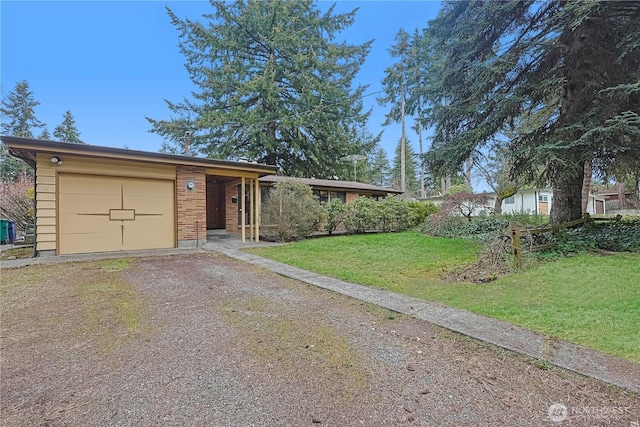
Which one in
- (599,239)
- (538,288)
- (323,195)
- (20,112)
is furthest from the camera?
(20,112)

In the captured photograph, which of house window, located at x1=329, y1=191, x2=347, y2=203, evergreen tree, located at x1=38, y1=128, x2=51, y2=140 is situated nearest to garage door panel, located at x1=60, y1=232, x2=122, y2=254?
house window, located at x1=329, y1=191, x2=347, y2=203

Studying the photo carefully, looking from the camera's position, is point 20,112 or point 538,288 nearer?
point 538,288

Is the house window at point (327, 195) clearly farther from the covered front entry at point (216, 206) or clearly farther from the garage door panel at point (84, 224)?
the garage door panel at point (84, 224)

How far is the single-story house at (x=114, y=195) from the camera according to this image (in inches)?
320

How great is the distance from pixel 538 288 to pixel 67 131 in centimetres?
4448

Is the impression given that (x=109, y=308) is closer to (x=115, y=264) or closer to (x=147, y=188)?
(x=115, y=264)

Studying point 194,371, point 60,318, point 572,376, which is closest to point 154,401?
point 194,371

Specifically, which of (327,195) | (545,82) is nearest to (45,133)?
(327,195)

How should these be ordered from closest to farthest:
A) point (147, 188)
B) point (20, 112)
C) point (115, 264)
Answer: point (115, 264) → point (147, 188) → point (20, 112)

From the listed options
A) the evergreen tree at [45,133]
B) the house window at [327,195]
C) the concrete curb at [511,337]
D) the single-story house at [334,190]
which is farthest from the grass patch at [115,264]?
the evergreen tree at [45,133]

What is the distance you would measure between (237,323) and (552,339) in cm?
330

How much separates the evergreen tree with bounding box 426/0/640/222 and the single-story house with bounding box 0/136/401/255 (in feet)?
21.5

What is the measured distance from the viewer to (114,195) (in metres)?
9.17

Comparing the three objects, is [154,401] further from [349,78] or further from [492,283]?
[349,78]
